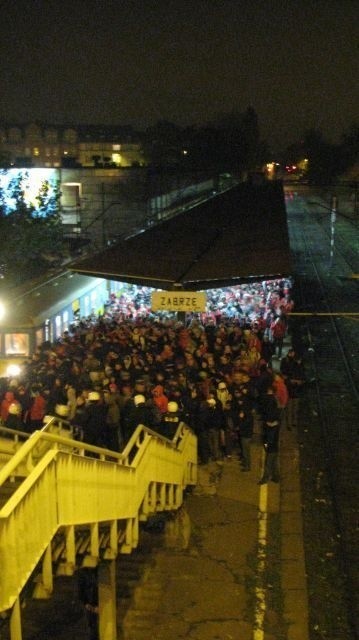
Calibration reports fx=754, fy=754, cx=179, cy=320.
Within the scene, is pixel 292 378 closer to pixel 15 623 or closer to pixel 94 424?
pixel 94 424

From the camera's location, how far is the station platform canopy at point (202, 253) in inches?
686

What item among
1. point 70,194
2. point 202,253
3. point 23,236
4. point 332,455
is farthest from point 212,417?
point 70,194

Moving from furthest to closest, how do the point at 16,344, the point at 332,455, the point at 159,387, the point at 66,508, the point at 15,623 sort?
the point at 16,344
the point at 332,455
the point at 159,387
the point at 66,508
the point at 15,623

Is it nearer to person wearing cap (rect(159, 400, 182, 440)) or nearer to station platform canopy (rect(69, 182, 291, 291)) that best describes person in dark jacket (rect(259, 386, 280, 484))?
person wearing cap (rect(159, 400, 182, 440))

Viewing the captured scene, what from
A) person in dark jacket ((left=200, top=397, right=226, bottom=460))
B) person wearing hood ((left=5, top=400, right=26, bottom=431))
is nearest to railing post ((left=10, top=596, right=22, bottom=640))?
person wearing hood ((left=5, top=400, right=26, bottom=431))

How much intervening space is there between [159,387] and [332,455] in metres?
3.95

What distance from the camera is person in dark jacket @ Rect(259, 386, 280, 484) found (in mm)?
11008

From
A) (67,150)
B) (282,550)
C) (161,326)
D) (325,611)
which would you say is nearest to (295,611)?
(325,611)

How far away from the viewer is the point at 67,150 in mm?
135625

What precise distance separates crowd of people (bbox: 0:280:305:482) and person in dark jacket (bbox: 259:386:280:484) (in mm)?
15

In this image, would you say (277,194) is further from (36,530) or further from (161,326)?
(36,530)

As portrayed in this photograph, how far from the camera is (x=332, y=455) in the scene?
13.5 meters

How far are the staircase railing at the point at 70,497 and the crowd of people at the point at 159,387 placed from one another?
3.80 feet

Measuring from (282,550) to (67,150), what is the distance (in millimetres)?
132562
